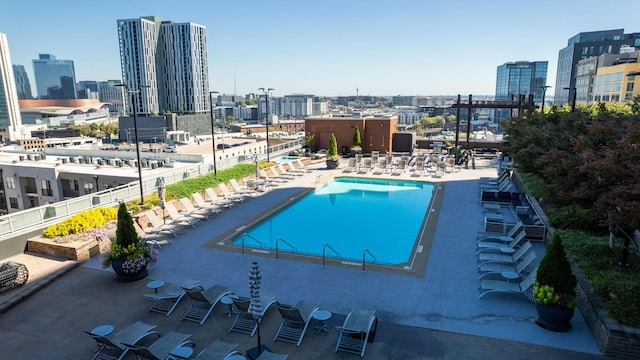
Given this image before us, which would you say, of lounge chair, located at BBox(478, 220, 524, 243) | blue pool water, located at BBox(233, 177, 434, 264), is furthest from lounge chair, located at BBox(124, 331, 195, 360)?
lounge chair, located at BBox(478, 220, 524, 243)

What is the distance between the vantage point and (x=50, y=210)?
11.9 meters

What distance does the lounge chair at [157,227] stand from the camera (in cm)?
1257

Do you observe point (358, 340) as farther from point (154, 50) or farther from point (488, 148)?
point (154, 50)

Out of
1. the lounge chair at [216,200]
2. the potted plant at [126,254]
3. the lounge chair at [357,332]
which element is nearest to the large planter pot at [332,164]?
the lounge chair at [216,200]

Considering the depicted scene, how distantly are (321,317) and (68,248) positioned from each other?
769cm

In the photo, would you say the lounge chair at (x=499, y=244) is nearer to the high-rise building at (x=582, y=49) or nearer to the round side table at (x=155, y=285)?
the round side table at (x=155, y=285)

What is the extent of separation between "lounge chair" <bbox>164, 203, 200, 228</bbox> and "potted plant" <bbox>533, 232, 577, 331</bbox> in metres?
10.7

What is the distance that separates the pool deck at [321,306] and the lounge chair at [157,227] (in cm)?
95

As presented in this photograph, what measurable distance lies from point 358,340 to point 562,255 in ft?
12.8

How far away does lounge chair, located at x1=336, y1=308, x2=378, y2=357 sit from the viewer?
6.51 metres

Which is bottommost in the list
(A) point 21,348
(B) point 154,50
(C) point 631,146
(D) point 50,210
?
(A) point 21,348

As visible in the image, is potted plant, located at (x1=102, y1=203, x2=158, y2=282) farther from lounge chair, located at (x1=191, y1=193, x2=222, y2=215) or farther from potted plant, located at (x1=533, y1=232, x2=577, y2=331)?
potted plant, located at (x1=533, y1=232, x2=577, y2=331)

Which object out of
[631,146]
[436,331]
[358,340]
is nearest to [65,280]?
[358,340]

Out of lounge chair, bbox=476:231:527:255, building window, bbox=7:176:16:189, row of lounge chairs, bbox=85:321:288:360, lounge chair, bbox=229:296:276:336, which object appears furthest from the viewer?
building window, bbox=7:176:16:189
